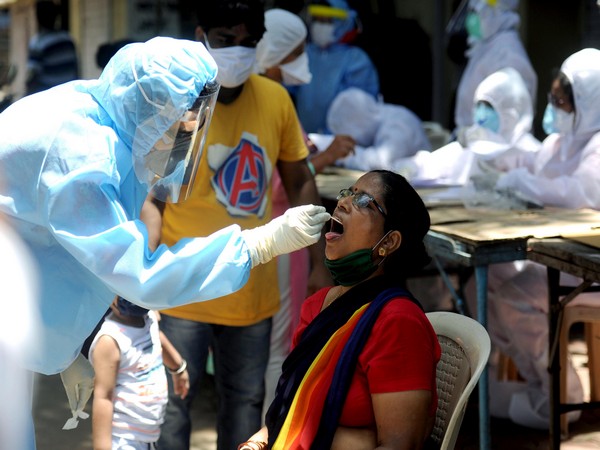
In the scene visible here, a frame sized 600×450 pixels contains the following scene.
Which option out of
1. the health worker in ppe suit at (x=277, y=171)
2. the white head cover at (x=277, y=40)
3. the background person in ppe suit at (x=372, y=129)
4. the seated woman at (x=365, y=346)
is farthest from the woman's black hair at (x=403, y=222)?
the background person in ppe suit at (x=372, y=129)

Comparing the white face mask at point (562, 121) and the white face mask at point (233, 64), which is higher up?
the white face mask at point (233, 64)

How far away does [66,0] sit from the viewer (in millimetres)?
11391

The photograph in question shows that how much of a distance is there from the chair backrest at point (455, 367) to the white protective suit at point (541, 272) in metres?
1.55

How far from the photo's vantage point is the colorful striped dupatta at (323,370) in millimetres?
2385

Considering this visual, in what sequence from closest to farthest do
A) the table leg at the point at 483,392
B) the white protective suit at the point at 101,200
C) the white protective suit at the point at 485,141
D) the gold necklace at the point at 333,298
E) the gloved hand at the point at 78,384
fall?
the white protective suit at the point at 101,200 → the gold necklace at the point at 333,298 → the gloved hand at the point at 78,384 → the table leg at the point at 483,392 → the white protective suit at the point at 485,141

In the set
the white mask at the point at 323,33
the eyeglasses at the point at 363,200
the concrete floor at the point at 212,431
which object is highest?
the white mask at the point at 323,33

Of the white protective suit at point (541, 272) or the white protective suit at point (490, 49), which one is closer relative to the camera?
the white protective suit at point (541, 272)

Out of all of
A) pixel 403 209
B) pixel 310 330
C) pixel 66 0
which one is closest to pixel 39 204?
pixel 310 330

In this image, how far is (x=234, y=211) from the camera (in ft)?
11.5

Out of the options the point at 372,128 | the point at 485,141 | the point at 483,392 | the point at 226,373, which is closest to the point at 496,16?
the point at 372,128

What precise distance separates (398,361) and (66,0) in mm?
9919

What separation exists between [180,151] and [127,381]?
937 mm

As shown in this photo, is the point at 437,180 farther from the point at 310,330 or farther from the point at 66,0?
the point at 66,0

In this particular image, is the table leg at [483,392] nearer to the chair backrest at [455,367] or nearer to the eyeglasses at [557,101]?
the chair backrest at [455,367]
